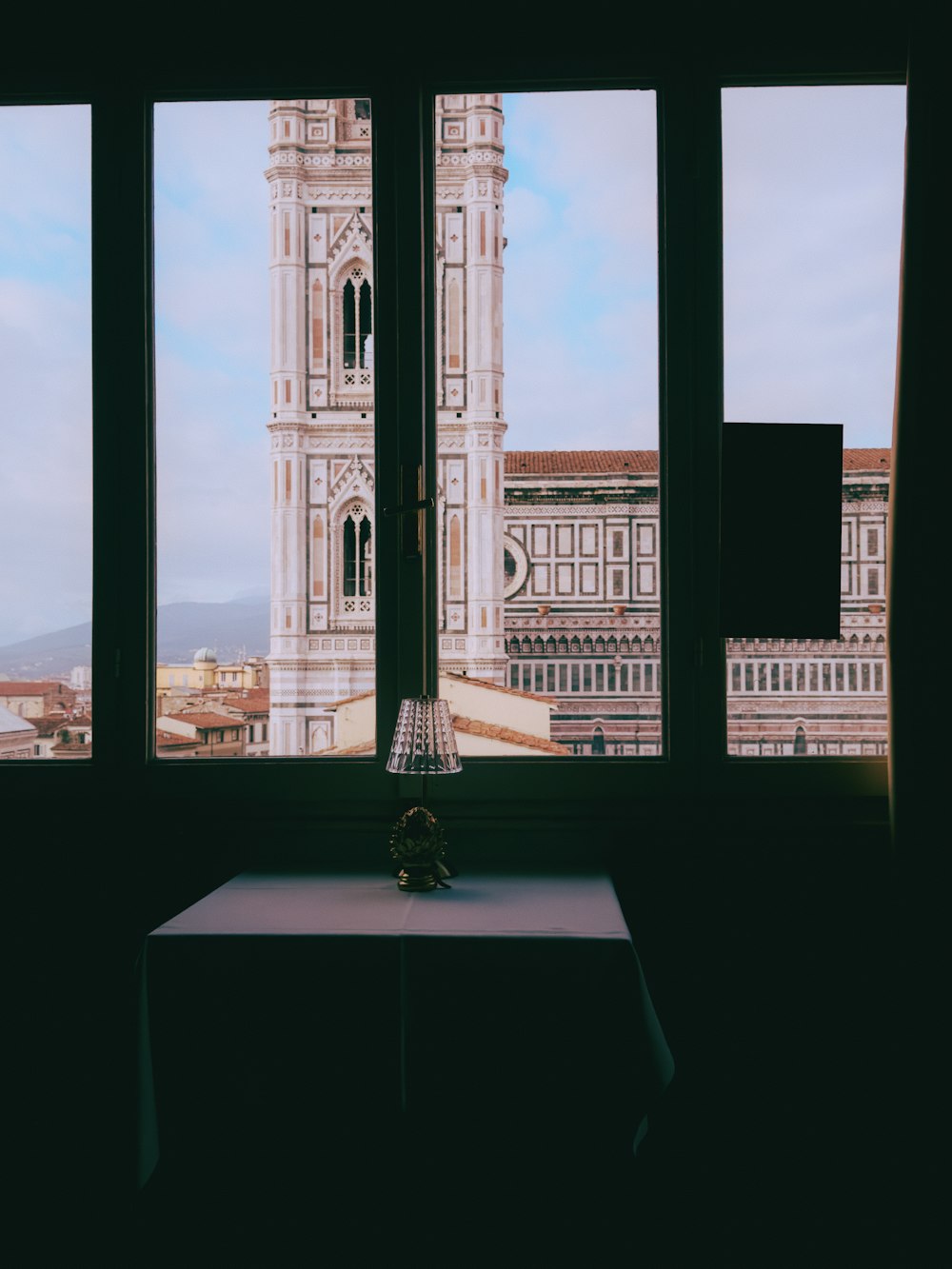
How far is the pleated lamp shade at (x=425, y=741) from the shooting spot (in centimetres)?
169

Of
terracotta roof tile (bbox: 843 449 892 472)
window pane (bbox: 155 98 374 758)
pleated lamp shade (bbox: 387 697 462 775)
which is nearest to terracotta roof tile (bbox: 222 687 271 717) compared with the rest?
window pane (bbox: 155 98 374 758)

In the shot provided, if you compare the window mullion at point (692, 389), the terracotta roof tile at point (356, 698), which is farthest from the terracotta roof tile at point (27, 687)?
the window mullion at point (692, 389)

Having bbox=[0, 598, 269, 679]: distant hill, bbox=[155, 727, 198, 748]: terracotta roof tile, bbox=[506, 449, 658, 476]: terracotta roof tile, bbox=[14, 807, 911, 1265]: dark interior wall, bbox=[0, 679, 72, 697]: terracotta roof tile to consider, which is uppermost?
bbox=[506, 449, 658, 476]: terracotta roof tile

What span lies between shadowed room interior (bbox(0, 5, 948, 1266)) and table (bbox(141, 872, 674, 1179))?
37 cm

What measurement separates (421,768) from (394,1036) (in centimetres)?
49

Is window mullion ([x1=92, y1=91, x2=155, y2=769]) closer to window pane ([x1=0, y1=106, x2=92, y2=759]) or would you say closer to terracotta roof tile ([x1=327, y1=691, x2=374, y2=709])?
window pane ([x1=0, y1=106, x2=92, y2=759])

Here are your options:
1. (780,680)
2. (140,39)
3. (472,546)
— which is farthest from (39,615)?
(780,680)

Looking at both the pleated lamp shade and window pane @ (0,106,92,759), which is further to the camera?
window pane @ (0,106,92,759)

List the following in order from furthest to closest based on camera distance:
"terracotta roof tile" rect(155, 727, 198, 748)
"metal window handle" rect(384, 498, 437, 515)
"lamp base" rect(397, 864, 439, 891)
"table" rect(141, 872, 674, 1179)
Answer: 1. "terracotta roof tile" rect(155, 727, 198, 748)
2. "metal window handle" rect(384, 498, 437, 515)
3. "lamp base" rect(397, 864, 439, 891)
4. "table" rect(141, 872, 674, 1179)

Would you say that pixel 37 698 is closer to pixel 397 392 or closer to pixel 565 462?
pixel 397 392

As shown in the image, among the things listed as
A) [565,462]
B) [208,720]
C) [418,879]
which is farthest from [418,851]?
[565,462]

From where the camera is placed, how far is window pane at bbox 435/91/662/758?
80.0 inches

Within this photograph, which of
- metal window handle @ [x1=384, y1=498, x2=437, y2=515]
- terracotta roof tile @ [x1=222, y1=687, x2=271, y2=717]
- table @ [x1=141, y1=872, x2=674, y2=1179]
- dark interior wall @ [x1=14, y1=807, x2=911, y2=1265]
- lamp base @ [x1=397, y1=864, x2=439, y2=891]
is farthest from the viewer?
terracotta roof tile @ [x1=222, y1=687, x2=271, y2=717]

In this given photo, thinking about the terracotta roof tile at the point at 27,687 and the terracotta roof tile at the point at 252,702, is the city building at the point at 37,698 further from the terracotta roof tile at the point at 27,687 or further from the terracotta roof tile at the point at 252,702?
the terracotta roof tile at the point at 252,702
